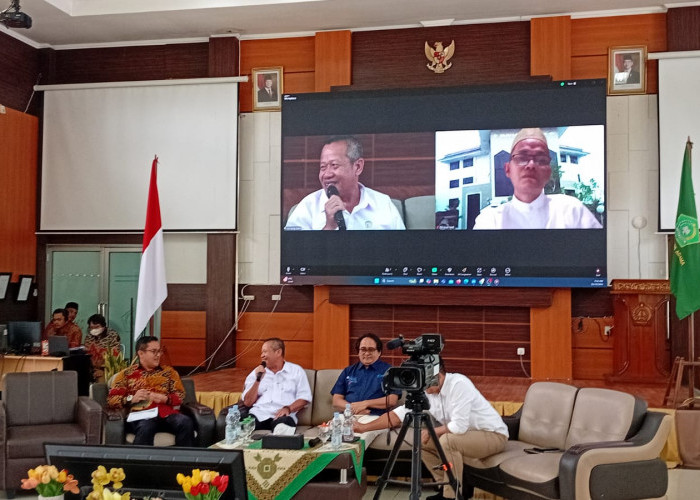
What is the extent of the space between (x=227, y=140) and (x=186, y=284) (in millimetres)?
1834

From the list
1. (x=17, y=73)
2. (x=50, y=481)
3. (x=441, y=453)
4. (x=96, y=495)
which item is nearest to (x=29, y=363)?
(x=17, y=73)

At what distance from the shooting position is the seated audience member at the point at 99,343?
8680mm

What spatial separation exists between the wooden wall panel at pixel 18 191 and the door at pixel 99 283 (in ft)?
1.19

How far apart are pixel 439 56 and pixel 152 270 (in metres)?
4.04

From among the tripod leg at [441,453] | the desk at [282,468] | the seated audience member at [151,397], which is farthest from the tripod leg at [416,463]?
the seated audience member at [151,397]

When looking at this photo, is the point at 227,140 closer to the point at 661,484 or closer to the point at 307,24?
the point at 307,24

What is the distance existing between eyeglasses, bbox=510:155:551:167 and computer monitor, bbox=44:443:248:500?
7.07m

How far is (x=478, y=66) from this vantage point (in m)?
9.35

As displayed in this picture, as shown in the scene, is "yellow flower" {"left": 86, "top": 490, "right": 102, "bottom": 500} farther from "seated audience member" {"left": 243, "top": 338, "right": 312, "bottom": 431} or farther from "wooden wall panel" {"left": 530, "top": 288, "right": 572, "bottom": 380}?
"wooden wall panel" {"left": 530, "top": 288, "right": 572, "bottom": 380}

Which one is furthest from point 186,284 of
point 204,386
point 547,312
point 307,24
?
point 547,312

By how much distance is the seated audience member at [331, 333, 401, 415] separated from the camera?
6066mm

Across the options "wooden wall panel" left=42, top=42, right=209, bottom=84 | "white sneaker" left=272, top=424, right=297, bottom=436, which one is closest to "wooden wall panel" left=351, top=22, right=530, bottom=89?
"wooden wall panel" left=42, top=42, right=209, bottom=84

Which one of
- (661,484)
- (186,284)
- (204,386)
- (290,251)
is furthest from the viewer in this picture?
(186,284)

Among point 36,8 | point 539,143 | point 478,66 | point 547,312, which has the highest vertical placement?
point 36,8
